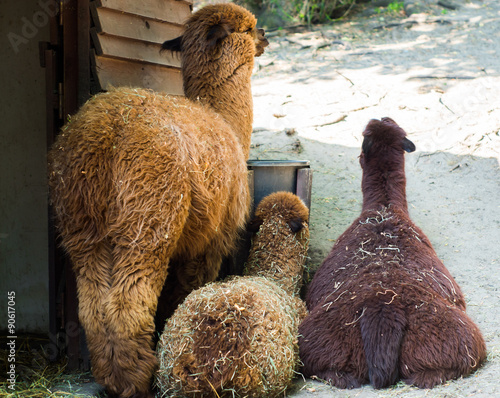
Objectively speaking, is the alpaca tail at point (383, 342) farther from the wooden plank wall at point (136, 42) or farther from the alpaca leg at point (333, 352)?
the wooden plank wall at point (136, 42)

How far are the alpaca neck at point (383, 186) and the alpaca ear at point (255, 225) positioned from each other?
0.98 meters

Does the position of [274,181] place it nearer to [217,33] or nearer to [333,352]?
[217,33]

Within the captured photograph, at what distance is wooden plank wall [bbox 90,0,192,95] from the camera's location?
14.7 feet

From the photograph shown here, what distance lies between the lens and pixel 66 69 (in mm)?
4320

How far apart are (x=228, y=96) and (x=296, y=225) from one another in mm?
1340

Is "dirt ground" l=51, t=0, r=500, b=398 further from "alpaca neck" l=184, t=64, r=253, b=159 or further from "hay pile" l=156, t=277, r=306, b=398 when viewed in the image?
"alpaca neck" l=184, t=64, r=253, b=159

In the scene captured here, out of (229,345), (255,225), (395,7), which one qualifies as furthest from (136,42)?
(395,7)

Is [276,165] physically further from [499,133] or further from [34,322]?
[499,133]

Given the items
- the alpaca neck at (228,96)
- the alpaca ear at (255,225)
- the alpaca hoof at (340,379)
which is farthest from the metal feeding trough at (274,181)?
the alpaca hoof at (340,379)

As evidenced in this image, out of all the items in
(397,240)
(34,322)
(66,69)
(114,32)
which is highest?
(114,32)

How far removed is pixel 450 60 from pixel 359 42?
8.55ft

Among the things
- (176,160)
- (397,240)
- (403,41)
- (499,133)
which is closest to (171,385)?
(176,160)

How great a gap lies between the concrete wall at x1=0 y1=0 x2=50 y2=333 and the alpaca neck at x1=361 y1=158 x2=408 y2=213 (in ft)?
10.6

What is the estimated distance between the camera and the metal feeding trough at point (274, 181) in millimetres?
5188
